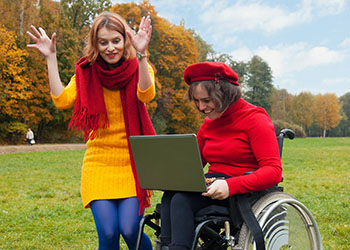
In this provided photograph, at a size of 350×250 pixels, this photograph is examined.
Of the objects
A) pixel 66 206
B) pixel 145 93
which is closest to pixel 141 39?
pixel 145 93

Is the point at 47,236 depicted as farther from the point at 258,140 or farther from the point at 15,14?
the point at 15,14

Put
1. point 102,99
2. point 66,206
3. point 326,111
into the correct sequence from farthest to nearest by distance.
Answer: point 326,111 < point 66,206 < point 102,99

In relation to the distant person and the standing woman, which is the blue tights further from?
the distant person

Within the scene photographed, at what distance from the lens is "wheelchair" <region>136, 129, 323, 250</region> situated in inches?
86.0

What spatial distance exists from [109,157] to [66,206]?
12.6ft

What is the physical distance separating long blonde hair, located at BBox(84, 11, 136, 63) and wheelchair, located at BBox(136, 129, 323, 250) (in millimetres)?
1096

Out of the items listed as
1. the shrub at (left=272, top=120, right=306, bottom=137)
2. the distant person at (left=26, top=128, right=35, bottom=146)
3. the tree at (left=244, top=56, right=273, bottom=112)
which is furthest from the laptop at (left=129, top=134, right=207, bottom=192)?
the tree at (left=244, top=56, right=273, bottom=112)

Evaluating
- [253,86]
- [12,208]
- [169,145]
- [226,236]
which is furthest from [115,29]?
[253,86]

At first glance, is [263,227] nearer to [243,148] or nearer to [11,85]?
[243,148]

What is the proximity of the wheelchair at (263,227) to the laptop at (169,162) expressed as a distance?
0.64 ft

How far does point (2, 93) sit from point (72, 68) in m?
4.70

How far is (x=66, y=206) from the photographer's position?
249 inches

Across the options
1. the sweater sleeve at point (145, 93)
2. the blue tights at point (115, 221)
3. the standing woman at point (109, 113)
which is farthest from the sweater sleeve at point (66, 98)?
the blue tights at point (115, 221)

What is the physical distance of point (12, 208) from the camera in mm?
6391
